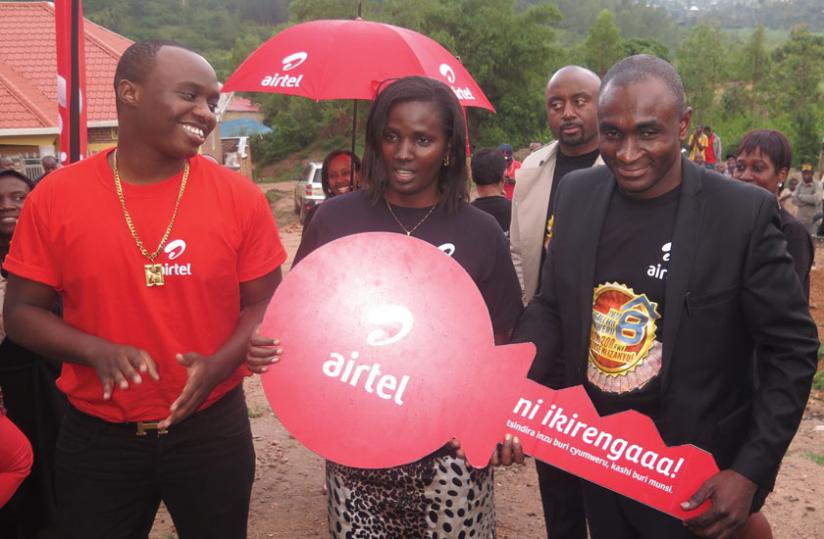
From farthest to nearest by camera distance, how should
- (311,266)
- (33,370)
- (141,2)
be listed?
(141,2), (33,370), (311,266)

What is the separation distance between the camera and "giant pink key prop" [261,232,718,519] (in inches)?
72.3

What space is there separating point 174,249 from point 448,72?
2.93m

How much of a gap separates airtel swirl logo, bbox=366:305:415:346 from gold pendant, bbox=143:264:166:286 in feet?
1.87

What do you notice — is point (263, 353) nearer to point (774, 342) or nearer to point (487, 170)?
point (774, 342)

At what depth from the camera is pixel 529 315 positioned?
7.25 ft

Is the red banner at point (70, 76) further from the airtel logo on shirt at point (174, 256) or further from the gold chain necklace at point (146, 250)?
the airtel logo on shirt at point (174, 256)

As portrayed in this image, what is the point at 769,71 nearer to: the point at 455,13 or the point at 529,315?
the point at 455,13

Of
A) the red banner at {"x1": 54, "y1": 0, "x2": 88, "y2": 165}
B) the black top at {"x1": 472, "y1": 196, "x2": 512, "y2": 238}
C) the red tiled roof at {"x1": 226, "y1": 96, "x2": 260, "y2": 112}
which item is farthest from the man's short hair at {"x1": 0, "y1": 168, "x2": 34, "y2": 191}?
the red tiled roof at {"x1": 226, "y1": 96, "x2": 260, "y2": 112}

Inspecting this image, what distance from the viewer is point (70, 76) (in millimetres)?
3396

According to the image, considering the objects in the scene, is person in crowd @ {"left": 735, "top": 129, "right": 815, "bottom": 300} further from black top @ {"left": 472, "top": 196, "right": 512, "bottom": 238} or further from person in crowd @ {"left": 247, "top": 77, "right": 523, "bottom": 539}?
person in crowd @ {"left": 247, "top": 77, "right": 523, "bottom": 539}

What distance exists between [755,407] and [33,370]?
2529 millimetres

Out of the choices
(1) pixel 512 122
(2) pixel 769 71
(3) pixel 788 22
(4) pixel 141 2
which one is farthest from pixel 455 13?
(3) pixel 788 22

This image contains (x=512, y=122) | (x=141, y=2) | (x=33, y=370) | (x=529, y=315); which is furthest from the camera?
(x=141, y=2)

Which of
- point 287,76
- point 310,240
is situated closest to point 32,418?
point 310,240
